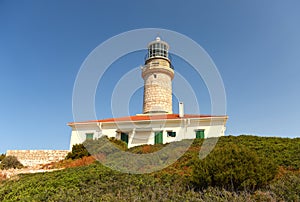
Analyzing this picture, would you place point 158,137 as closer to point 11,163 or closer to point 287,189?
point 11,163

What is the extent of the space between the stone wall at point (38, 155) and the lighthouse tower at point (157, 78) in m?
9.94

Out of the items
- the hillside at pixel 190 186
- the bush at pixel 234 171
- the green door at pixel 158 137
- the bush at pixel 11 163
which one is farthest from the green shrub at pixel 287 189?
the bush at pixel 11 163

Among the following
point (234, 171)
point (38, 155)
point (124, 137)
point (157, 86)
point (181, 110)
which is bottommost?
point (234, 171)

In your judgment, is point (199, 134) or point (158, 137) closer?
point (199, 134)

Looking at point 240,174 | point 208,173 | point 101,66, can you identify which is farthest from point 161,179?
point 101,66

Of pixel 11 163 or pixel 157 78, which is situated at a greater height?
pixel 157 78

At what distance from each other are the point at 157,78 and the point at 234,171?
20752 mm

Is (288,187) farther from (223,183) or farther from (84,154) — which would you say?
(84,154)

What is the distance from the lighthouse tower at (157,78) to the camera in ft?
81.8

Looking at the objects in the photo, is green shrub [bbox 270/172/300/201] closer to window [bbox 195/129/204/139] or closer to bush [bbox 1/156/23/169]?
window [bbox 195/129/204/139]

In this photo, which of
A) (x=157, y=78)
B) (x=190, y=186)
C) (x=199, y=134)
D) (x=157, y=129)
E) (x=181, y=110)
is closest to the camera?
(x=190, y=186)

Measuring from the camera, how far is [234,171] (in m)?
5.75

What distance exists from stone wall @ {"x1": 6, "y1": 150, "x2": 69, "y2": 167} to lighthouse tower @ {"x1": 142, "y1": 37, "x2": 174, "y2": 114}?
32.6 feet

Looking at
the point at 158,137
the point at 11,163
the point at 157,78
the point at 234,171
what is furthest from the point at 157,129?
the point at 234,171
